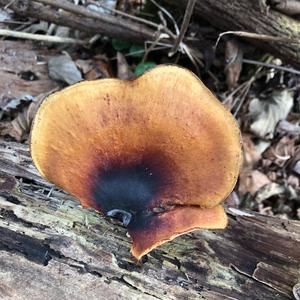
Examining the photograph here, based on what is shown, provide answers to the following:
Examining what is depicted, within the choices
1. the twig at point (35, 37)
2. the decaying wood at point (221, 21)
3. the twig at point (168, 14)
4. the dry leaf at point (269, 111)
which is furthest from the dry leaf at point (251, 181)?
the twig at point (35, 37)

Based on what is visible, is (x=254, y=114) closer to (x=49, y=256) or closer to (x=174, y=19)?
(x=174, y=19)

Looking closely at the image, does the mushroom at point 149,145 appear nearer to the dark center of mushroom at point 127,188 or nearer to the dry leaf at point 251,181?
the dark center of mushroom at point 127,188

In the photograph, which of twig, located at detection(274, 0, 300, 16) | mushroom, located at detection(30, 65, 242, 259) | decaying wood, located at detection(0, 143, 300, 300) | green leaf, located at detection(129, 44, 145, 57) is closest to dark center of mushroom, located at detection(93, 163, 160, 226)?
mushroom, located at detection(30, 65, 242, 259)

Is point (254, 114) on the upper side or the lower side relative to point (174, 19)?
lower

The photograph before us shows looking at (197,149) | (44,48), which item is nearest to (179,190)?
(197,149)

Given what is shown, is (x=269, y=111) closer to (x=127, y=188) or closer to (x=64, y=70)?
(x=64, y=70)

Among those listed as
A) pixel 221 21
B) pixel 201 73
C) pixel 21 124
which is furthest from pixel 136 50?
pixel 21 124
